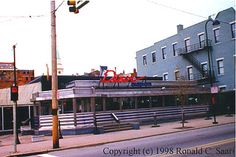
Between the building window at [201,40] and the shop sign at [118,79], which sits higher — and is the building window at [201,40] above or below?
above


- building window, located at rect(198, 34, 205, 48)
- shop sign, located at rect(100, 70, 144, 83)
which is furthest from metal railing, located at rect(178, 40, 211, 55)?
shop sign, located at rect(100, 70, 144, 83)

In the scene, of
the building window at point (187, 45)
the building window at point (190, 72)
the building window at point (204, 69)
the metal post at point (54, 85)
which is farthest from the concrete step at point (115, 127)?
the building window at point (187, 45)

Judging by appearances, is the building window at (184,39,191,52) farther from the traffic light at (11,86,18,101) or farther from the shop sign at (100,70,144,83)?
the traffic light at (11,86,18,101)

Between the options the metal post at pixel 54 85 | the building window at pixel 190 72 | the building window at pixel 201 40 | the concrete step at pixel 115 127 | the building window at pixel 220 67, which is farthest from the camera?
the building window at pixel 190 72

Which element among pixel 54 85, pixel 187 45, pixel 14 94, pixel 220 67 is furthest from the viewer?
pixel 187 45

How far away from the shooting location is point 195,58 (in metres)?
46.2

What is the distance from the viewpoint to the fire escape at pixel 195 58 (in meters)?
43.1

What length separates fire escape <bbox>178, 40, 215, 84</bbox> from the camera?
43.1 m

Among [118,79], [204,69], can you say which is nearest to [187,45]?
[204,69]

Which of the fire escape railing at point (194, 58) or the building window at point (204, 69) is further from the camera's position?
the fire escape railing at point (194, 58)

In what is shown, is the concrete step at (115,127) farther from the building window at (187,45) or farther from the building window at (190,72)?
the building window at (187,45)

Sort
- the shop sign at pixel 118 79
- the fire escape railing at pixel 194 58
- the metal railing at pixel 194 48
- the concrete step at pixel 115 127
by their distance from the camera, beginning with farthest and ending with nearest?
the metal railing at pixel 194 48
the fire escape railing at pixel 194 58
the shop sign at pixel 118 79
the concrete step at pixel 115 127

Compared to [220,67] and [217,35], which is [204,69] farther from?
[217,35]

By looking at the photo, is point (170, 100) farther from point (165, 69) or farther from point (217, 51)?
point (165, 69)
